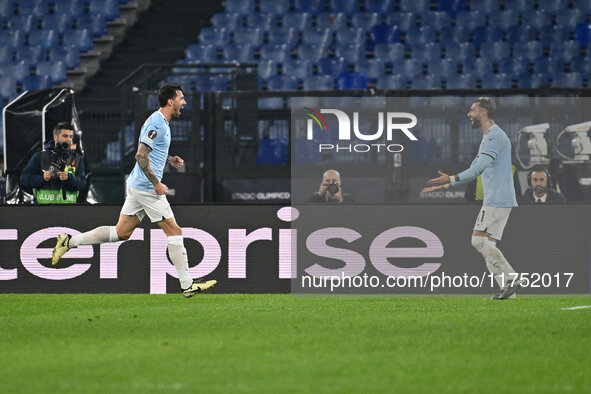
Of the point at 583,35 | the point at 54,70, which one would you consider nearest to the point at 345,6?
the point at 583,35

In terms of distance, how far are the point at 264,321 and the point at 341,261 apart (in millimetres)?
3304

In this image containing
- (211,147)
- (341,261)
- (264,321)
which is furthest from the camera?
(211,147)

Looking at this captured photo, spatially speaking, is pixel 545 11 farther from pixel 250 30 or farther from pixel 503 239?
pixel 503 239

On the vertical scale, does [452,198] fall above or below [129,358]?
above

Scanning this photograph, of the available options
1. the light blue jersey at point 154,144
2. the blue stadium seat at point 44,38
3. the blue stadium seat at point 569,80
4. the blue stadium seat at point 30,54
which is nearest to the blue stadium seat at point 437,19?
the blue stadium seat at point 569,80

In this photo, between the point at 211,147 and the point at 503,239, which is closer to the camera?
the point at 503,239

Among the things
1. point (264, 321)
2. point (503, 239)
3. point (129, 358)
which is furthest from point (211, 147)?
point (129, 358)

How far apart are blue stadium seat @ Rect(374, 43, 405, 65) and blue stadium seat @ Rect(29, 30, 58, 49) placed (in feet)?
26.3

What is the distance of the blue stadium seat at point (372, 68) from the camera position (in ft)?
73.2

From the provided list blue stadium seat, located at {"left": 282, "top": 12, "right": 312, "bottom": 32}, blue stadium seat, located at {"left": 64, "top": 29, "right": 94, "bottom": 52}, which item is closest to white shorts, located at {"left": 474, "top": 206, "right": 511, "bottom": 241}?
blue stadium seat, located at {"left": 282, "top": 12, "right": 312, "bottom": 32}

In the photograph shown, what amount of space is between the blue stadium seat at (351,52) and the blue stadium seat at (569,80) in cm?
418

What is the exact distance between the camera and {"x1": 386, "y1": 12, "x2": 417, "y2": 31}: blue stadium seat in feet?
77.4

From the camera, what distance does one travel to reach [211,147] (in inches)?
562

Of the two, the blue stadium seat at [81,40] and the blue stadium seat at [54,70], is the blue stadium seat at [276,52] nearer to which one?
the blue stadium seat at [81,40]
